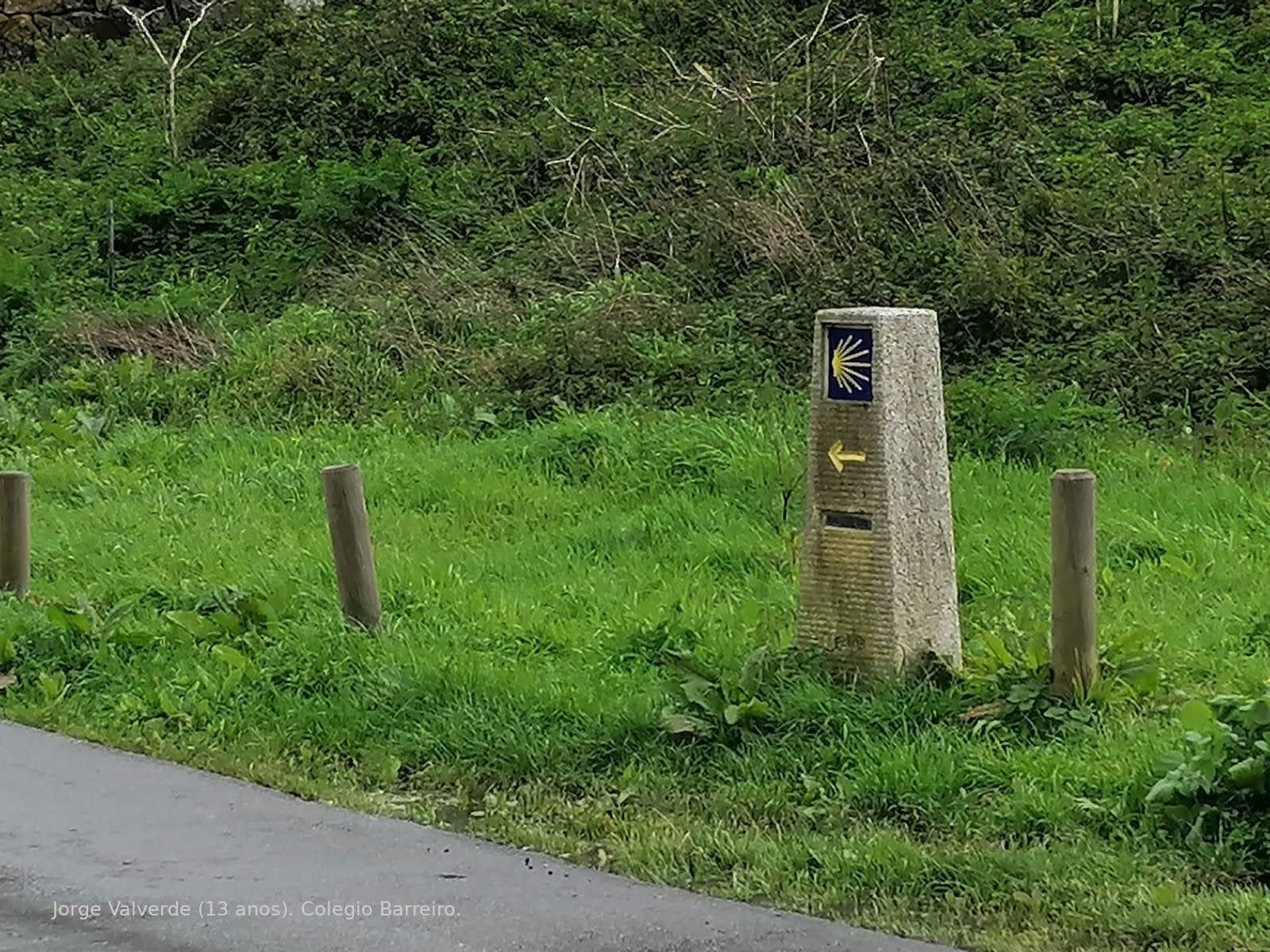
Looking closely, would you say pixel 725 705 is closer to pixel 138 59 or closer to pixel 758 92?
pixel 758 92

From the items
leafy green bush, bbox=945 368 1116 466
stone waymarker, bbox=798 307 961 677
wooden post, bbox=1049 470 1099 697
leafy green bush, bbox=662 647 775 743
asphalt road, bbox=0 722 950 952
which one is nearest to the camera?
asphalt road, bbox=0 722 950 952

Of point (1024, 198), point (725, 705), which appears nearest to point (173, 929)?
point (725, 705)

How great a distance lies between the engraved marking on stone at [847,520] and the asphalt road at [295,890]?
1985 millimetres

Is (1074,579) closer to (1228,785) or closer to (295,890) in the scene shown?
(1228,785)

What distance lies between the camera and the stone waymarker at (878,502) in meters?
7.10

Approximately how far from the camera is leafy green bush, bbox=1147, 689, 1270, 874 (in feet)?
18.3

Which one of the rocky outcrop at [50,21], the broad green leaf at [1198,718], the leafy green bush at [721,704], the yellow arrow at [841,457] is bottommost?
the leafy green bush at [721,704]

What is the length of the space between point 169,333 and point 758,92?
6.21 metres

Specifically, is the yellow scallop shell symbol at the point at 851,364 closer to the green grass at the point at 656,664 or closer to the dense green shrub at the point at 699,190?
the green grass at the point at 656,664

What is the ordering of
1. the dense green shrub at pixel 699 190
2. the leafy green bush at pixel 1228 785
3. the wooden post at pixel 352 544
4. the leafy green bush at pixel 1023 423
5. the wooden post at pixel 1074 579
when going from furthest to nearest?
the dense green shrub at pixel 699 190 → the leafy green bush at pixel 1023 423 → the wooden post at pixel 352 544 → the wooden post at pixel 1074 579 → the leafy green bush at pixel 1228 785

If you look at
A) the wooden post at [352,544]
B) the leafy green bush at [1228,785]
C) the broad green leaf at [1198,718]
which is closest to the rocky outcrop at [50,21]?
the wooden post at [352,544]

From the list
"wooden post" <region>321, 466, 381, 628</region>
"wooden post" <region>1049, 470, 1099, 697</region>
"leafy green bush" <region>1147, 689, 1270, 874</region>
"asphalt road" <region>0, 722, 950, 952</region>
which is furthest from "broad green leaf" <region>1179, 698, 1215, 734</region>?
"wooden post" <region>321, 466, 381, 628</region>

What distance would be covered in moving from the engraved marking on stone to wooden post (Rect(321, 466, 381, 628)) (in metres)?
2.25

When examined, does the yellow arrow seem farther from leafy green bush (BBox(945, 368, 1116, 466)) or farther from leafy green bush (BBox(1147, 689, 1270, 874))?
leafy green bush (BBox(945, 368, 1116, 466))
